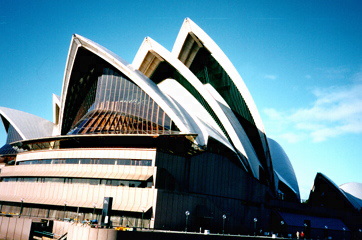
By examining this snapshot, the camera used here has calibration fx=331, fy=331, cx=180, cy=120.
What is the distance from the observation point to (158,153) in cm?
2998

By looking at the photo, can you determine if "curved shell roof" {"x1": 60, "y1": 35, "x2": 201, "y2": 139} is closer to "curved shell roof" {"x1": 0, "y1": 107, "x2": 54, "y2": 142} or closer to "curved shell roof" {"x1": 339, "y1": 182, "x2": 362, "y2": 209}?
"curved shell roof" {"x1": 0, "y1": 107, "x2": 54, "y2": 142}

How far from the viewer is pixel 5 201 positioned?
38281 mm

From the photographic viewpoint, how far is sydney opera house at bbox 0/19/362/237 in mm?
29938

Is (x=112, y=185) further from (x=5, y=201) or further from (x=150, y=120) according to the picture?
(x=5, y=201)

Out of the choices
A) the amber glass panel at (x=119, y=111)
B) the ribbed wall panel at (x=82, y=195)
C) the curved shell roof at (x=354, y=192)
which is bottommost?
the ribbed wall panel at (x=82, y=195)

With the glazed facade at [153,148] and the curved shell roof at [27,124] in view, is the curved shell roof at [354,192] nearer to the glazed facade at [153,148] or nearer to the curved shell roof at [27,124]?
the glazed facade at [153,148]

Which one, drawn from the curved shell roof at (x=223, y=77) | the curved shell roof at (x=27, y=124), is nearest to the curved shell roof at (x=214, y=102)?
the curved shell roof at (x=223, y=77)

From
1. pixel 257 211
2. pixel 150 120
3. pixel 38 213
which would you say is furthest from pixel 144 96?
pixel 257 211

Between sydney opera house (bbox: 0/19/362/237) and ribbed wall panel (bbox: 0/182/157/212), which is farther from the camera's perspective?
sydney opera house (bbox: 0/19/362/237)

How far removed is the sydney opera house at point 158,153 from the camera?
2994cm

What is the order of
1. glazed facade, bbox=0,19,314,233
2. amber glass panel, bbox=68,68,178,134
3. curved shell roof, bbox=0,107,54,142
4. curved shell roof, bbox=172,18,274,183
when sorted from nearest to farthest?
glazed facade, bbox=0,19,314,233 < amber glass panel, bbox=68,68,178,134 < curved shell roof, bbox=172,18,274,183 < curved shell roof, bbox=0,107,54,142

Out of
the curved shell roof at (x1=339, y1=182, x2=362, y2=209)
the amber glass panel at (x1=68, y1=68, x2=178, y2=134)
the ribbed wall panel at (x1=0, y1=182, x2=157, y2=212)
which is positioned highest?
the amber glass panel at (x1=68, y1=68, x2=178, y2=134)

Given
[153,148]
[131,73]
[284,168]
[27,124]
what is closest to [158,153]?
[153,148]

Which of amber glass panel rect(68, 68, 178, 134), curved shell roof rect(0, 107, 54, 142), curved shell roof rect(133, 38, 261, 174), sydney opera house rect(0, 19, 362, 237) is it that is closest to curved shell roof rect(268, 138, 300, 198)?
sydney opera house rect(0, 19, 362, 237)
